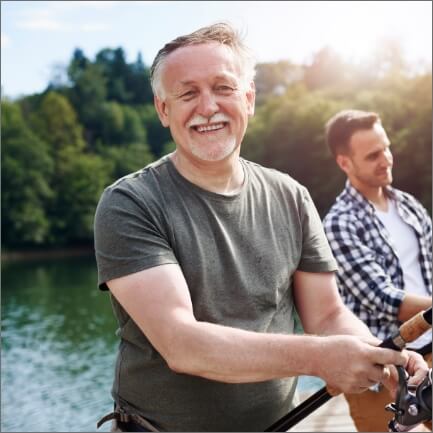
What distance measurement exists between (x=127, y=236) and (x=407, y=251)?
73.9 inches

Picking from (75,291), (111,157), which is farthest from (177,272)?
(111,157)

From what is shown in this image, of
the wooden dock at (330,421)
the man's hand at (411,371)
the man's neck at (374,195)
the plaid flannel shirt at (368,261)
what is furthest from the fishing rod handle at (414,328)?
the wooden dock at (330,421)

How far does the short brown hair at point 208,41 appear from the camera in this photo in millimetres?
2213

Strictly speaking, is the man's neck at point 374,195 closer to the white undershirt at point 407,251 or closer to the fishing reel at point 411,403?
the white undershirt at point 407,251

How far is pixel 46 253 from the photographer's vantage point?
45469mm

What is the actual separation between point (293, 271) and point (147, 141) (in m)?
56.8

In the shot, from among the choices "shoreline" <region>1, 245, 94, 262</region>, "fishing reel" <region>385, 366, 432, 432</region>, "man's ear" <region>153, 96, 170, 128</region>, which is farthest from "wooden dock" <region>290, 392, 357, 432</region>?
"shoreline" <region>1, 245, 94, 262</region>

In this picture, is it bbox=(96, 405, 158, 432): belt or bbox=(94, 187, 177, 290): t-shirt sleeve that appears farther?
A: bbox=(96, 405, 158, 432): belt

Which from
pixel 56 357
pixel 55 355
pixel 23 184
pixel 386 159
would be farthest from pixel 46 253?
pixel 386 159

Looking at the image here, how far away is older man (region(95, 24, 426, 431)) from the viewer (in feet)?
6.72

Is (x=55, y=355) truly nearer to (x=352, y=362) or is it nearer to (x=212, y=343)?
(x=212, y=343)

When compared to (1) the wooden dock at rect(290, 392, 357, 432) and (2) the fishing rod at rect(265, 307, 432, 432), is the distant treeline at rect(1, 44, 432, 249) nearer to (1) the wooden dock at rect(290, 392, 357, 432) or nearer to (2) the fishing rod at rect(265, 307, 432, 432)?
(1) the wooden dock at rect(290, 392, 357, 432)

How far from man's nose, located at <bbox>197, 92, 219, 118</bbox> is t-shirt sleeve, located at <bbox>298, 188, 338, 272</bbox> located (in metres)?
0.41

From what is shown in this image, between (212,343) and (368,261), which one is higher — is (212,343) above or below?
above
